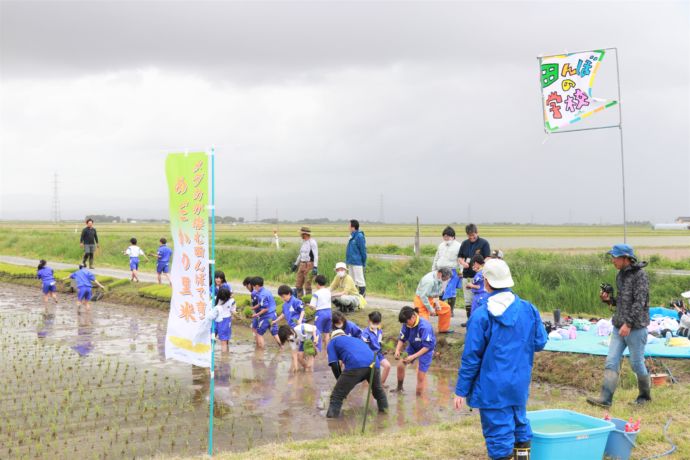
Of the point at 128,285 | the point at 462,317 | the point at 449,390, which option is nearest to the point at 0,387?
the point at 449,390

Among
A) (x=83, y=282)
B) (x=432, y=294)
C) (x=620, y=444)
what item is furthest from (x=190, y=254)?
(x=83, y=282)

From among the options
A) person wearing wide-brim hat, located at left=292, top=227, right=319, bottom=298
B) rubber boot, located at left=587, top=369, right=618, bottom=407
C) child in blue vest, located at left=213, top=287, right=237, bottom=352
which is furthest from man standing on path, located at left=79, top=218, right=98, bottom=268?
rubber boot, located at left=587, top=369, right=618, bottom=407

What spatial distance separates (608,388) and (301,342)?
4.69 metres

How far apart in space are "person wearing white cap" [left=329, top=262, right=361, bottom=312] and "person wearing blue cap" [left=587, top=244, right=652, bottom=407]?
18.9ft

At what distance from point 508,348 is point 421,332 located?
3815 mm

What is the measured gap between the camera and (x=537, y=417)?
5.84m

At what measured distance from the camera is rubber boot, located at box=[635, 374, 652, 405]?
7.15 metres

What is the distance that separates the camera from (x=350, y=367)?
7859mm

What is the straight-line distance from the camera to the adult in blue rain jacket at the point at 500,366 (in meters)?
4.82

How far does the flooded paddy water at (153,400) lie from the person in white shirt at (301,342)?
0.24 m

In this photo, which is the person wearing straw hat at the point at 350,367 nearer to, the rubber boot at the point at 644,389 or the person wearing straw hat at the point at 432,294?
the person wearing straw hat at the point at 432,294

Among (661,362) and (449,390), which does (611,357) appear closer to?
(661,362)

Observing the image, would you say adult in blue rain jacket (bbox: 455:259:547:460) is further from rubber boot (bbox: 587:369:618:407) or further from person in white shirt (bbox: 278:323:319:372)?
person in white shirt (bbox: 278:323:319:372)

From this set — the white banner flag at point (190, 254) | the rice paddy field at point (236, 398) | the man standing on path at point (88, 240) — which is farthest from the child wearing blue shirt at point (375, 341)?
the man standing on path at point (88, 240)
